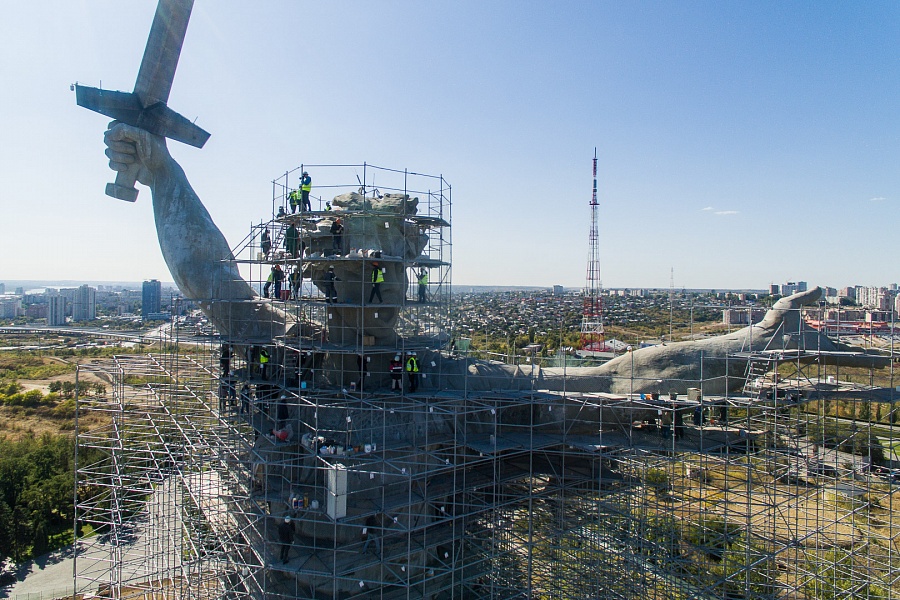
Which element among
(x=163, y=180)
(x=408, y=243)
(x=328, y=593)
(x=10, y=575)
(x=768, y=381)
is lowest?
(x=10, y=575)

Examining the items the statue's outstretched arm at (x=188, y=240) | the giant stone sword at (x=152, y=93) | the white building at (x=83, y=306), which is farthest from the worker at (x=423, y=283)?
the white building at (x=83, y=306)

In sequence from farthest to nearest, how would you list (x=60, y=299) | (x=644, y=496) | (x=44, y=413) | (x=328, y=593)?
(x=60, y=299) < (x=44, y=413) < (x=644, y=496) < (x=328, y=593)

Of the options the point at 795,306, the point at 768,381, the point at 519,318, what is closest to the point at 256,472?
the point at 768,381

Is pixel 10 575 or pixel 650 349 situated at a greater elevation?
pixel 650 349

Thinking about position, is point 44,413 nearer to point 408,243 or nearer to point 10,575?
point 10,575

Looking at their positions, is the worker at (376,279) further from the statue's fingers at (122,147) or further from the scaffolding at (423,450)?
the statue's fingers at (122,147)

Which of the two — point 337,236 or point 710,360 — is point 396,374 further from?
point 710,360

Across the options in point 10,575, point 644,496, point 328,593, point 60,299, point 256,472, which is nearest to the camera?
point 328,593

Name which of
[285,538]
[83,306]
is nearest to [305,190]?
[285,538]
